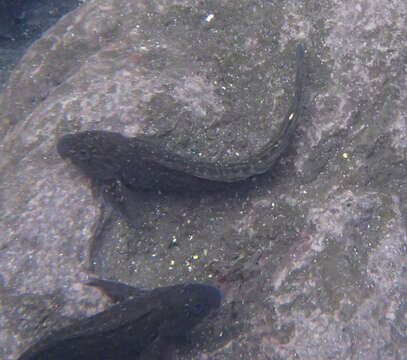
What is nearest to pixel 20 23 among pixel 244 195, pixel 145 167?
pixel 145 167

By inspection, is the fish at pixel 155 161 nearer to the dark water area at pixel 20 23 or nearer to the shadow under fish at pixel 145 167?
the shadow under fish at pixel 145 167

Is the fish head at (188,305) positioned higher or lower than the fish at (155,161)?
lower

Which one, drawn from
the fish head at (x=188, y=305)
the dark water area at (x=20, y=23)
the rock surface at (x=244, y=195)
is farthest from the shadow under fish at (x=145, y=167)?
the dark water area at (x=20, y=23)

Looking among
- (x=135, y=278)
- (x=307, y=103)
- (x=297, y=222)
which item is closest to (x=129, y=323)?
(x=135, y=278)

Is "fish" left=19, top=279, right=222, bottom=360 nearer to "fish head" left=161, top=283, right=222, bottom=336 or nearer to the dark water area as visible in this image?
"fish head" left=161, top=283, right=222, bottom=336

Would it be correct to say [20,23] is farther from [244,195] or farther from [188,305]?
[188,305]

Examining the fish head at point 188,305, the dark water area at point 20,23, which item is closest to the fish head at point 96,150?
the fish head at point 188,305

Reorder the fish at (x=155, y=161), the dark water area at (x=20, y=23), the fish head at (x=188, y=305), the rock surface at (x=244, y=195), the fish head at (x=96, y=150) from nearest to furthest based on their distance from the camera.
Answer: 1. the rock surface at (x=244, y=195)
2. the fish head at (x=188, y=305)
3. the fish at (x=155, y=161)
4. the fish head at (x=96, y=150)
5. the dark water area at (x=20, y=23)

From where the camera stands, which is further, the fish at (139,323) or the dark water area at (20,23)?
the dark water area at (20,23)

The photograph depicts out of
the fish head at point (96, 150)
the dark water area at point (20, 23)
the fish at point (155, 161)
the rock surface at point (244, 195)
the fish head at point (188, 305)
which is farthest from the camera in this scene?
the dark water area at point (20, 23)
